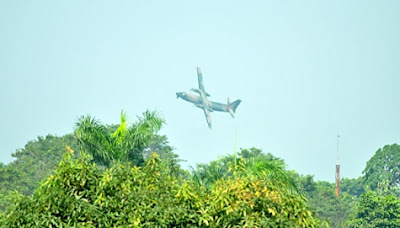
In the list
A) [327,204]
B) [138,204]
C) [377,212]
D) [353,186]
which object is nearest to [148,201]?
[138,204]

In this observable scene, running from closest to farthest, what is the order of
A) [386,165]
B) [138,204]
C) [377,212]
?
[138,204] → [377,212] → [386,165]

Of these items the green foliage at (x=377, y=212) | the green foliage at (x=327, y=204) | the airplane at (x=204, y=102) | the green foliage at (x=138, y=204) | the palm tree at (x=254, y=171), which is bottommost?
the green foliage at (x=138, y=204)

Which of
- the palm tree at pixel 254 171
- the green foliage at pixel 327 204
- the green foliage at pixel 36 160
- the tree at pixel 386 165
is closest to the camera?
the palm tree at pixel 254 171

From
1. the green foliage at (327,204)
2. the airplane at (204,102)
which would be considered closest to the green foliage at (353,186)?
the green foliage at (327,204)

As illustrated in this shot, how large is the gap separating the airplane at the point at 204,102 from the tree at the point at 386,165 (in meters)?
41.3

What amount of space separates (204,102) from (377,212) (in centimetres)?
9034

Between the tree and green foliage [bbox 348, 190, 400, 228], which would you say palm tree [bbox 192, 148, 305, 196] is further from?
the tree

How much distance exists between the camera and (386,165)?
104 meters

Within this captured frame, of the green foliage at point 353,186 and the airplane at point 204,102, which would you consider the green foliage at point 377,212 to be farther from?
the airplane at point 204,102

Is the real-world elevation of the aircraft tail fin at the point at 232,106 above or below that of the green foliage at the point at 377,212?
above

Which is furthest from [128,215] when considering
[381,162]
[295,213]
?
[381,162]

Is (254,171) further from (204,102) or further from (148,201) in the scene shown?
(204,102)

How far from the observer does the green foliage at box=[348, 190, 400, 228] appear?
5612cm

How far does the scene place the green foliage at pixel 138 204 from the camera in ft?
58.7
